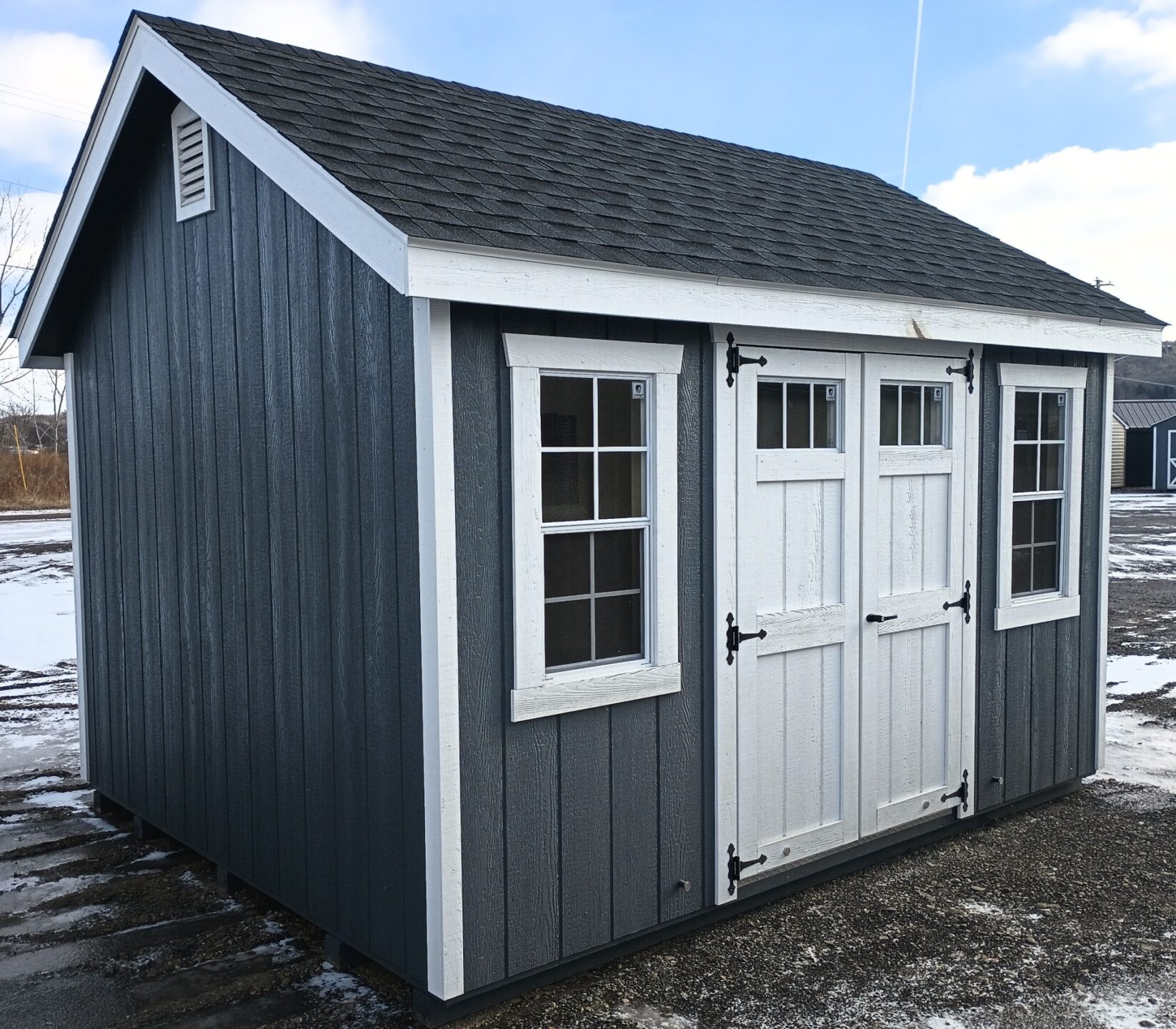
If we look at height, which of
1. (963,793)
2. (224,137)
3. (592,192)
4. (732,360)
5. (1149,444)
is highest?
(224,137)

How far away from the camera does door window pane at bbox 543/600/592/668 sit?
3842mm

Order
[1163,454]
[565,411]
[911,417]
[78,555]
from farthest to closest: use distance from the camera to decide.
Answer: [1163,454] → [78,555] → [911,417] → [565,411]

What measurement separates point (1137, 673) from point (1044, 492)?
412 cm

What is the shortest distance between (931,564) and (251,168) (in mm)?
3314

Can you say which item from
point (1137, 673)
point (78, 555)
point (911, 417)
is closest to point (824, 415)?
point (911, 417)

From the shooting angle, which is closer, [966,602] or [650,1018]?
[650,1018]

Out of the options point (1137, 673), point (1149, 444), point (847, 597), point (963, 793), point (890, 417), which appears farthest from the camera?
point (1149, 444)

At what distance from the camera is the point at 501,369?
3639 mm

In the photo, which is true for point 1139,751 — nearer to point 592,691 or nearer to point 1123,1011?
point 1123,1011

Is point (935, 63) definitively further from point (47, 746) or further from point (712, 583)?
point (47, 746)

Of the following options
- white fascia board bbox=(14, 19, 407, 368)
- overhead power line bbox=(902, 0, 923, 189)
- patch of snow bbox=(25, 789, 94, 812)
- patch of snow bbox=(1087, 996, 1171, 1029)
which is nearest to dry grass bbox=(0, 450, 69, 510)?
patch of snow bbox=(25, 789, 94, 812)

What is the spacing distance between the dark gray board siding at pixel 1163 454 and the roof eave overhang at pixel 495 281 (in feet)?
118

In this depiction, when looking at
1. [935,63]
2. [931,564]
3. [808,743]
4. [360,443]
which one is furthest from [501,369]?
[935,63]

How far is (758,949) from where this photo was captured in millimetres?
4133
